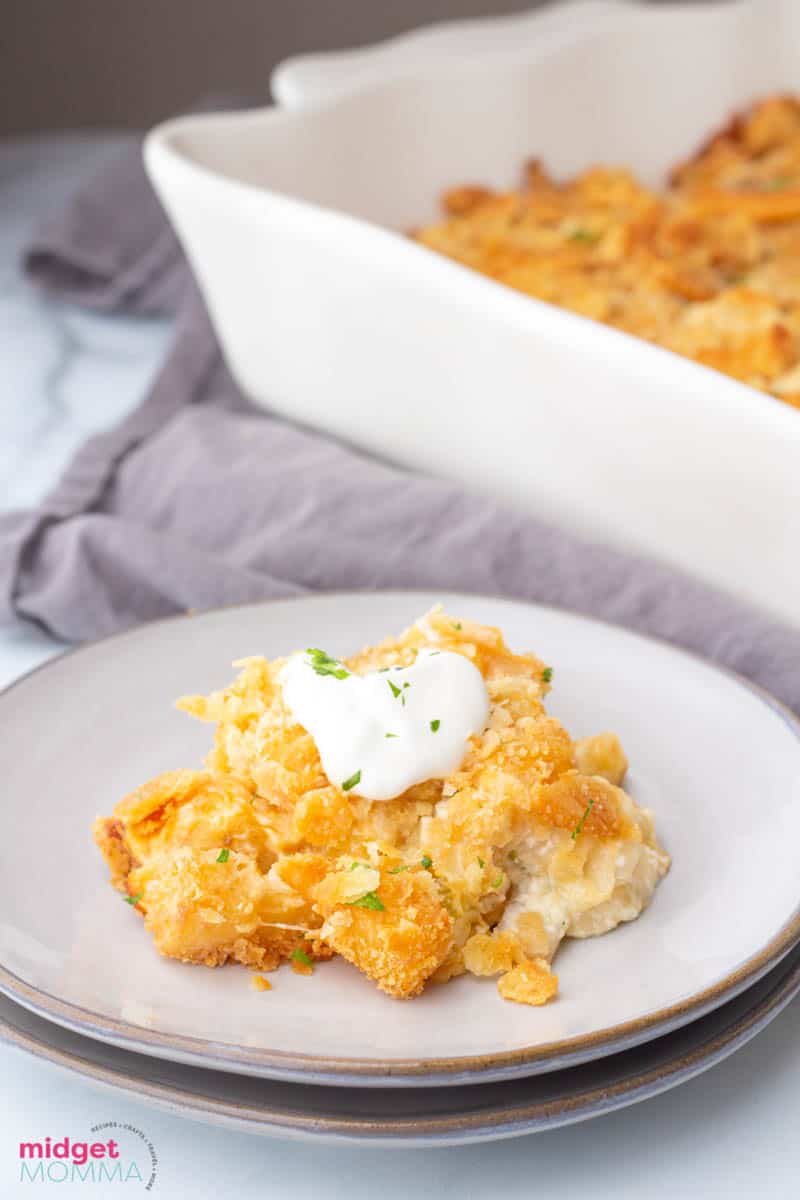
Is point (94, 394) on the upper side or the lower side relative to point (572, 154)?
lower

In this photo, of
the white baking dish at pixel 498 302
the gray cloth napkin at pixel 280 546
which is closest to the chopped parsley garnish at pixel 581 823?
the gray cloth napkin at pixel 280 546

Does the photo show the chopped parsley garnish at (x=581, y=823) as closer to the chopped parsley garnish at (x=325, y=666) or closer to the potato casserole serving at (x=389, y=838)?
the potato casserole serving at (x=389, y=838)

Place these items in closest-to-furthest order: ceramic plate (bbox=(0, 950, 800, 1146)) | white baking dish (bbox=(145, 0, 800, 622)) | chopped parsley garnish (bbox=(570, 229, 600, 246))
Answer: ceramic plate (bbox=(0, 950, 800, 1146)) → white baking dish (bbox=(145, 0, 800, 622)) → chopped parsley garnish (bbox=(570, 229, 600, 246))

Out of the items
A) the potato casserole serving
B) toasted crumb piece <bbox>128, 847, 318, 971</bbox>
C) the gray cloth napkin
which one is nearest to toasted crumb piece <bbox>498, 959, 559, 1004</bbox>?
the potato casserole serving

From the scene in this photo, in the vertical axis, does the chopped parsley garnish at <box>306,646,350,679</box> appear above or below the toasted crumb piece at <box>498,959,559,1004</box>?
above

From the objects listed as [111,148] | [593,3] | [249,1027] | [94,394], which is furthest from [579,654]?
[111,148]

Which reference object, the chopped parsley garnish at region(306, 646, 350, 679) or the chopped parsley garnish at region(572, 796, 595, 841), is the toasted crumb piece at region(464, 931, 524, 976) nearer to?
the chopped parsley garnish at region(572, 796, 595, 841)

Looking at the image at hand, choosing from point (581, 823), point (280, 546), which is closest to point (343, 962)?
point (581, 823)

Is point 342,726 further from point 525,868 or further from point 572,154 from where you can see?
point 572,154
